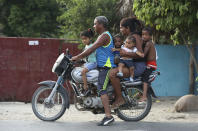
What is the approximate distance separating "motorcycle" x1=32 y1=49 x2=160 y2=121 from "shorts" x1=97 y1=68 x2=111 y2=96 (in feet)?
0.37

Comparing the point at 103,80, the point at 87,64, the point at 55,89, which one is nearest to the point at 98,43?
the point at 87,64

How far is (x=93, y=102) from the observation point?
21.4ft

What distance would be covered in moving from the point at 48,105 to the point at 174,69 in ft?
20.5

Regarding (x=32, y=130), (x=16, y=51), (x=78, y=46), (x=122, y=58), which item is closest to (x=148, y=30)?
(x=122, y=58)

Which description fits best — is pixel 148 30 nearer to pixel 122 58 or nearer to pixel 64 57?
pixel 122 58

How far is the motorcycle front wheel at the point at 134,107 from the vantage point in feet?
22.2

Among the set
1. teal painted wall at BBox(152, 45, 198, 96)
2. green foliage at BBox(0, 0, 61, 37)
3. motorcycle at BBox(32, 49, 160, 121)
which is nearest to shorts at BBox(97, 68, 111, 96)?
motorcycle at BBox(32, 49, 160, 121)

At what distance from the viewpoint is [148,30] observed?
6754mm

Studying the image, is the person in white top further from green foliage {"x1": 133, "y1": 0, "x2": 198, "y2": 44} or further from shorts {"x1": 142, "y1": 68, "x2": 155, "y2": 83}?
green foliage {"x1": 133, "y1": 0, "x2": 198, "y2": 44}

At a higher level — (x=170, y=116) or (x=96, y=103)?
(x=96, y=103)

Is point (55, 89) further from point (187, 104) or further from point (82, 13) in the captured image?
point (82, 13)

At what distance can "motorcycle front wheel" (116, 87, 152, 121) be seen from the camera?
677 centimetres

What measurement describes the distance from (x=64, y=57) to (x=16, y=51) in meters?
5.08

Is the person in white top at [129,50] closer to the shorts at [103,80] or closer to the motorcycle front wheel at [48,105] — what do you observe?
the shorts at [103,80]
